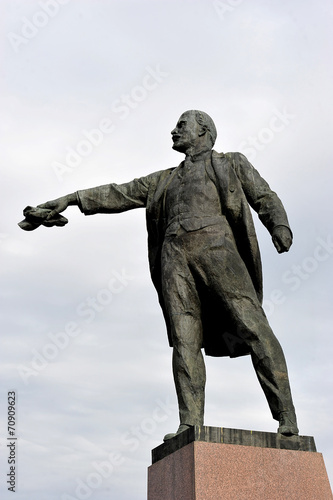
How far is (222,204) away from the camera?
8555mm

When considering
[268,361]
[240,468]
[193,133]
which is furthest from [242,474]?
[193,133]

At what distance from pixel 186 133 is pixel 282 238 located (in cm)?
180

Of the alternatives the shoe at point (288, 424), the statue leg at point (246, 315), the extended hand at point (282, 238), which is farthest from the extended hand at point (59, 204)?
the shoe at point (288, 424)

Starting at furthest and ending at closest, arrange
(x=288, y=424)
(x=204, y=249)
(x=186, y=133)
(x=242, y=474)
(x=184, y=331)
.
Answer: (x=186, y=133)
(x=204, y=249)
(x=184, y=331)
(x=288, y=424)
(x=242, y=474)

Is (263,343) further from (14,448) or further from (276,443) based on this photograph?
(14,448)

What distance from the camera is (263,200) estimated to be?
866cm

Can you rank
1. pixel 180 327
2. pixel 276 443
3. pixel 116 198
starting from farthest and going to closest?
pixel 116 198 → pixel 180 327 → pixel 276 443

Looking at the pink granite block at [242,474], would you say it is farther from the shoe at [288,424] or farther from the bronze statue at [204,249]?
the bronze statue at [204,249]

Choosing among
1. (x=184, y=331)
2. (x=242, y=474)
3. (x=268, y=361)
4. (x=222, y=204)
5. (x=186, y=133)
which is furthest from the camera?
(x=186, y=133)

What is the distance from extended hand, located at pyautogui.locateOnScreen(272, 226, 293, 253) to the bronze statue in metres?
0.01

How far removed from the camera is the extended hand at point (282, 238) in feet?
27.2

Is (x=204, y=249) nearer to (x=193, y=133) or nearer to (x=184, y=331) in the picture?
(x=184, y=331)

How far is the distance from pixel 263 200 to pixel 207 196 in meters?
0.66

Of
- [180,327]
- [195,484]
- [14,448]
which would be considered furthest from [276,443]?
[14,448]
